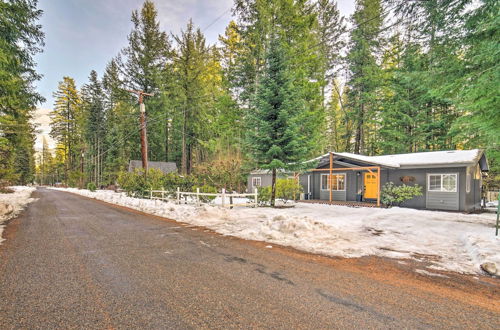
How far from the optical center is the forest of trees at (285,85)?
590cm

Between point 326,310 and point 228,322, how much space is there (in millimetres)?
1094

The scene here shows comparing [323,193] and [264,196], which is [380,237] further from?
[323,193]

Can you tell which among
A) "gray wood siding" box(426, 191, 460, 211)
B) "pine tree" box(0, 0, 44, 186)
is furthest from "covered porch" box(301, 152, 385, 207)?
"pine tree" box(0, 0, 44, 186)

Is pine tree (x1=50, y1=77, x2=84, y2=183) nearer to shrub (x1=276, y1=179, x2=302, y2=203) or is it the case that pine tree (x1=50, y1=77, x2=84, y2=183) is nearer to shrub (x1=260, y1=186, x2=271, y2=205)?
shrub (x1=276, y1=179, x2=302, y2=203)

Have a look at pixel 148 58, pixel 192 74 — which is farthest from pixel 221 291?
pixel 148 58

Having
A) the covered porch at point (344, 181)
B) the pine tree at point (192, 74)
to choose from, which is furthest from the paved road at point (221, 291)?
the pine tree at point (192, 74)

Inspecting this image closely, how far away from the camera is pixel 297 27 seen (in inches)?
665

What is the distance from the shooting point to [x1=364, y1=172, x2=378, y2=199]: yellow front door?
48.5ft

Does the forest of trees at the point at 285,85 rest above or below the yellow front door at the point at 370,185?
above

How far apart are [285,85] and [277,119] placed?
1783 millimetres

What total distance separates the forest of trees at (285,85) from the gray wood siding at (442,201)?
2.58 m

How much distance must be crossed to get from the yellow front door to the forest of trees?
4.27 m

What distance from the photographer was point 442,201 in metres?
12.2

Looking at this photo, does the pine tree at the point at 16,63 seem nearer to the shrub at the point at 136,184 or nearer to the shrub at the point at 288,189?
the shrub at the point at 136,184
